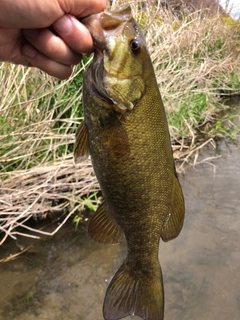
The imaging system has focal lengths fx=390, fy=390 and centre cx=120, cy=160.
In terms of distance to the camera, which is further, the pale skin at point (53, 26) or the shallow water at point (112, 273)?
the shallow water at point (112, 273)

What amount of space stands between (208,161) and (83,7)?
4563 millimetres

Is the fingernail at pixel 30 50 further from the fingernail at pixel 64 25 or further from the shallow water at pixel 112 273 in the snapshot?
the shallow water at pixel 112 273

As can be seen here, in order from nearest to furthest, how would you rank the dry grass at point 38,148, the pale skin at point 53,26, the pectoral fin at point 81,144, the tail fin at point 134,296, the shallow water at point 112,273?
the pale skin at point 53,26 < the pectoral fin at point 81,144 < the tail fin at point 134,296 < the shallow water at point 112,273 < the dry grass at point 38,148

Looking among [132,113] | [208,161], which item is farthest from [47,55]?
[208,161]

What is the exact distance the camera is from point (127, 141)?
149 cm

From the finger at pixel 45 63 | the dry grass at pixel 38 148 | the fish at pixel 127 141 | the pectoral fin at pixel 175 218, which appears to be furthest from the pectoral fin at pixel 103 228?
the dry grass at pixel 38 148

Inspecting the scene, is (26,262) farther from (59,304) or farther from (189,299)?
(189,299)

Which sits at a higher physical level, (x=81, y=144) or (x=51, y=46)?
(x=51, y=46)

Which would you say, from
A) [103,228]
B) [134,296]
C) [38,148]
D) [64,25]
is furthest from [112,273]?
[64,25]

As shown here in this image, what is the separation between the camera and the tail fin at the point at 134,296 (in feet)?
5.93

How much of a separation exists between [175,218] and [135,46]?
0.77 m

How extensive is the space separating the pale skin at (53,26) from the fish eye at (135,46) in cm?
15

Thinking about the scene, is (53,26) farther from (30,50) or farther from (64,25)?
(30,50)

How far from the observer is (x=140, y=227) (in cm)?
170
